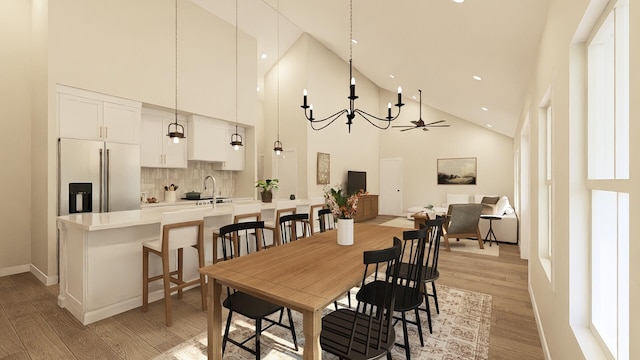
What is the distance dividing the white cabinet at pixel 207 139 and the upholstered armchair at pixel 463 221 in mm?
4597

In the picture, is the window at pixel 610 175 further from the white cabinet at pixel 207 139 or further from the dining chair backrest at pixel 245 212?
the white cabinet at pixel 207 139

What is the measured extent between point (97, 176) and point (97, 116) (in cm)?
87

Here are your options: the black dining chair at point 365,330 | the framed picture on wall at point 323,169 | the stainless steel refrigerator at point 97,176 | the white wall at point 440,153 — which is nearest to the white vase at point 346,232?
the black dining chair at point 365,330

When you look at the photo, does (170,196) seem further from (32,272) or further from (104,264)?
(104,264)

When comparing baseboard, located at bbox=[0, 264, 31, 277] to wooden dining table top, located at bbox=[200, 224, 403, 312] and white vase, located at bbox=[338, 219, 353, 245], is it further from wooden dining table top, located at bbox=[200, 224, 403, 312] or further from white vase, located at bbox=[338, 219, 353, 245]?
white vase, located at bbox=[338, 219, 353, 245]

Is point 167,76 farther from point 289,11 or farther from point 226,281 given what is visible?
point 226,281

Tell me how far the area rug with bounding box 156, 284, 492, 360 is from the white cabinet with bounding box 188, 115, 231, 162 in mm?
3545

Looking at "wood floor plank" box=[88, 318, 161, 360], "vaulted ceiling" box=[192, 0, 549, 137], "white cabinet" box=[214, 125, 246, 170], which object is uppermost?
"vaulted ceiling" box=[192, 0, 549, 137]

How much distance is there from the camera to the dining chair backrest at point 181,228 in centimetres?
279

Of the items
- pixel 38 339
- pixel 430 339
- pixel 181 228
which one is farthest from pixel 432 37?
pixel 38 339

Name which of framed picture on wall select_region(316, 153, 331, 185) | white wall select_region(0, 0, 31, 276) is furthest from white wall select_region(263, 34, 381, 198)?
white wall select_region(0, 0, 31, 276)

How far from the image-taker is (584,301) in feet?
4.70

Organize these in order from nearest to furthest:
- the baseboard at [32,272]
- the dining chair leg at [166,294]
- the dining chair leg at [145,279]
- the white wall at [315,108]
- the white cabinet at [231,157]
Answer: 1. the dining chair leg at [166,294]
2. the dining chair leg at [145,279]
3. the baseboard at [32,272]
4. the white cabinet at [231,157]
5. the white wall at [315,108]

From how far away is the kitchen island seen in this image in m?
2.79
